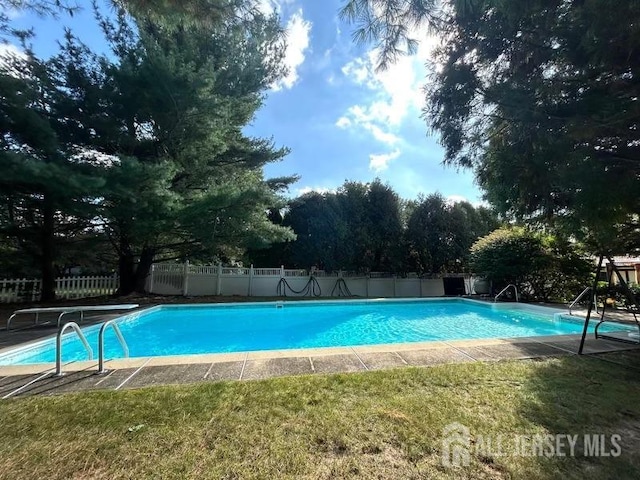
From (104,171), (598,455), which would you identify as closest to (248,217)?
(104,171)

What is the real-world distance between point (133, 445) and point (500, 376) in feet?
11.1

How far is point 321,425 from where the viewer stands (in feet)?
7.52

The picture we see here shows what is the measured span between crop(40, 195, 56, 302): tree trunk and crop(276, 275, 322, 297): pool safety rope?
27.7ft

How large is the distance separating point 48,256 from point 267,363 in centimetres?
1104

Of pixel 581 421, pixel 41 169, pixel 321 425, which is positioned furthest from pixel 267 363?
pixel 41 169

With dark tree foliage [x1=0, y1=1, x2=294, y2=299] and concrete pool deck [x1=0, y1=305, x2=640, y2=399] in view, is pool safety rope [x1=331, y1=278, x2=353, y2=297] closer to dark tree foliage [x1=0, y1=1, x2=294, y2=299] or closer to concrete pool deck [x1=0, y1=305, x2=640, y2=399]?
dark tree foliage [x1=0, y1=1, x2=294, y2=299]

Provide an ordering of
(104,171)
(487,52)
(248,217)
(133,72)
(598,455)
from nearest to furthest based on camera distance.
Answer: (598,455) → (487,52) → (104,171) → (133,72) → (248,217)

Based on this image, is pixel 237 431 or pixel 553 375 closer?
pixel 237 431

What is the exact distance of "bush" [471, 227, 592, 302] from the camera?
1124 centimetres

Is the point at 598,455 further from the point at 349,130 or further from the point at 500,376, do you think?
the point at 349,130

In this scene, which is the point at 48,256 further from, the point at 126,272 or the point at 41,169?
the point at 41,169

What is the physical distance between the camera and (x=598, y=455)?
199 cm

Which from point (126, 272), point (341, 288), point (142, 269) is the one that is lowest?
point (341, 288)

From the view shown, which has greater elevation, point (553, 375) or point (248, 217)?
point (248, 217)
